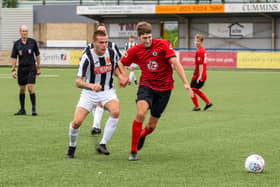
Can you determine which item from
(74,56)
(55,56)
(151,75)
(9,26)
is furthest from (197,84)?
(9,26)

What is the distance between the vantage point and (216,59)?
4322cm

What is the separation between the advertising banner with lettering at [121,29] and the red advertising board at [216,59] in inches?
478

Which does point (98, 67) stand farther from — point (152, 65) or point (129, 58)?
point (152, 65)

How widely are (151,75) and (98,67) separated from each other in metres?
0.79

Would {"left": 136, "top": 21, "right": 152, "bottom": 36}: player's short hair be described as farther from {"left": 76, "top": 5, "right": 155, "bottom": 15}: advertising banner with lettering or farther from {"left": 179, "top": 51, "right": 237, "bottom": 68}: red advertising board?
{"left": 76, "top": 5, "right": 155, "bottom": 15}: advertising banner with lettering

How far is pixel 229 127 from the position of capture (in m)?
14.2

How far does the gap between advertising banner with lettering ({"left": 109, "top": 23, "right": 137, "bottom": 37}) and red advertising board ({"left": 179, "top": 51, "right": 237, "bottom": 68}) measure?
1213 centimetres

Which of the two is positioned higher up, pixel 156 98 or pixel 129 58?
pixel 129 58

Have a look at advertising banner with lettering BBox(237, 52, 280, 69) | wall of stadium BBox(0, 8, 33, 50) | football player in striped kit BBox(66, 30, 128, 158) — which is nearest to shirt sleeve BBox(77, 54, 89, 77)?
football player in striped kit BBox(66, 30, 128, 158)

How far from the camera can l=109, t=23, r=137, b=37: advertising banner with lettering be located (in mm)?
55594

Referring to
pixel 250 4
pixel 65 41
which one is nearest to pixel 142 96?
pixel 250 4

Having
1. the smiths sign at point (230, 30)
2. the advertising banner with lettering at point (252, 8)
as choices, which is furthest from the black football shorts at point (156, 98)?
the smiths sign at point (230, 30)

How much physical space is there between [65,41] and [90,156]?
165ft

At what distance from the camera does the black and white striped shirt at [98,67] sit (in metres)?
10.1
